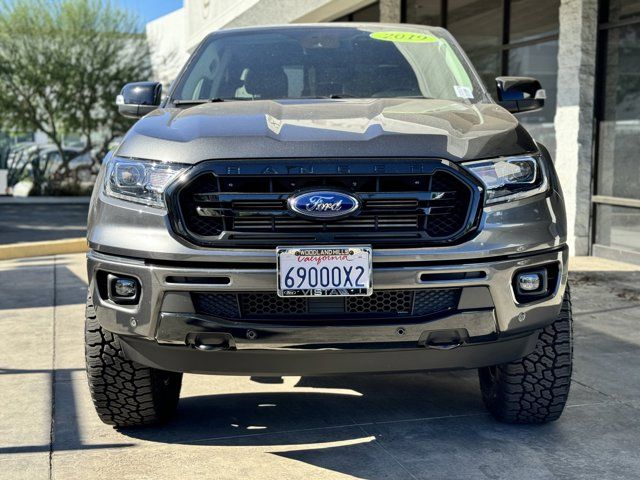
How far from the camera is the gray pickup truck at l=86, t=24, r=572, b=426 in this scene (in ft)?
10.5

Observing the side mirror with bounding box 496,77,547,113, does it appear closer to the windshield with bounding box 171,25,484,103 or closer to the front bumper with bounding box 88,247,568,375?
the windshield with bounding box 171,25,484,103

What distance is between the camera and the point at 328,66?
4734 millimetres

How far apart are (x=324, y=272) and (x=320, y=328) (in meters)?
0.20

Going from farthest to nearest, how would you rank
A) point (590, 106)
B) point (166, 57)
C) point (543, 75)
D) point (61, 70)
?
point (166, 57) < point (61, 70) < point (543, 75) < point (590, 106)

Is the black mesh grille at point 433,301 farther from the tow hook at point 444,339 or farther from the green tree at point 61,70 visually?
the green tree at point 61,70

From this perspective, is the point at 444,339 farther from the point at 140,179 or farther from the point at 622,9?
the point at 622,9

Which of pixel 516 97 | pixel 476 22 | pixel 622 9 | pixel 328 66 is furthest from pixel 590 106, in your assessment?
pixel 328 66

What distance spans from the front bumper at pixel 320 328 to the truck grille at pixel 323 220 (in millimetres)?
122

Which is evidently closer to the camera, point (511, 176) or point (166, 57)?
point (511, 176)

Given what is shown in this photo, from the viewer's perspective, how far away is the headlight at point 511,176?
3.33 m

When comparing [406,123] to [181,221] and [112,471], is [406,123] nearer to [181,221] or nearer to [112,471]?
[181,221]

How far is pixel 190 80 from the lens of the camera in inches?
185

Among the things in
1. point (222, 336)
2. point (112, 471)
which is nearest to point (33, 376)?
point (112, 471)

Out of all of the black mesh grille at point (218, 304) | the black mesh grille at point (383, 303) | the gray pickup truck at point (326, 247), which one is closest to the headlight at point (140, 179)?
the gray pickup truck at point (326, 247)
